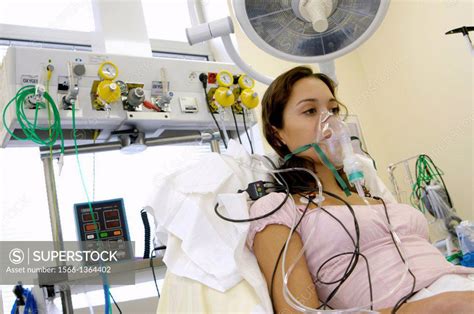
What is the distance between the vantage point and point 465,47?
104 inches

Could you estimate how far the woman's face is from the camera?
1.50m

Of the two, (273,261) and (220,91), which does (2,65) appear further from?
(273,261)

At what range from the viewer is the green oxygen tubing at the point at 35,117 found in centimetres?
184

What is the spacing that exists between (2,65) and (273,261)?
1479 mm

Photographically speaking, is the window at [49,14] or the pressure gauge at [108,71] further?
the window at [49,14]

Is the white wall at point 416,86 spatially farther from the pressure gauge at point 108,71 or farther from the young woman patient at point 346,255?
the young woman patient at point 346,255

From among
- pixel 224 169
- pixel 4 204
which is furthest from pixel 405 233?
pixel 4 204

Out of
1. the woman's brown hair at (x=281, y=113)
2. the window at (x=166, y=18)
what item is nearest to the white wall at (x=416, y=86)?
the window at (x=166, y=18)

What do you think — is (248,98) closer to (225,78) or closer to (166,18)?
(225,78)

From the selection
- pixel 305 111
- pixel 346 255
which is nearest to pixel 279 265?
pixel 346 255

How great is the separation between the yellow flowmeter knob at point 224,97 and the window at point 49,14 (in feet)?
3.89

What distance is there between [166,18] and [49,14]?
747mm

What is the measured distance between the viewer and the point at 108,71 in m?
1.99

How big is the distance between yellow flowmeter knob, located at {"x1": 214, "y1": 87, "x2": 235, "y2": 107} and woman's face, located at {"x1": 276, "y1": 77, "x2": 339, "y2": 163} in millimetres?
634
